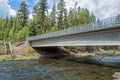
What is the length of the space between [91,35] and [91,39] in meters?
0.87

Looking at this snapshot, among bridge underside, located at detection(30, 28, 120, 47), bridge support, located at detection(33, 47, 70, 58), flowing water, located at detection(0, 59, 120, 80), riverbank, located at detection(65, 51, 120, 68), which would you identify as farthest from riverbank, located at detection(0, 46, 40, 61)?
flowing water, located at detection(0, 59, 120, 80)

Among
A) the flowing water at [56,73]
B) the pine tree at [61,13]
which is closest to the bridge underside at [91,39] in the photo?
the flowing water at [56,73]

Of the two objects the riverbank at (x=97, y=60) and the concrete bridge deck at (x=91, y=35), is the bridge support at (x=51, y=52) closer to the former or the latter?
the riverbank at (x=97, y=60)

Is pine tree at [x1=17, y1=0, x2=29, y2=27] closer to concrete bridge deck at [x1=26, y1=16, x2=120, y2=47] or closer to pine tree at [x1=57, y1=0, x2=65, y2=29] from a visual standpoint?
pine tree at [x1=57, y1=0, x2=65, y2=29]

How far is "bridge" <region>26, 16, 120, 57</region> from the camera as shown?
3884 centimetres

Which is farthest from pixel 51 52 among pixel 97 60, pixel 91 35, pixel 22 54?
pixel 91 35

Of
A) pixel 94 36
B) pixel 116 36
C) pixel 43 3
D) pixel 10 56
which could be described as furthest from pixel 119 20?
A: pixel 43 3

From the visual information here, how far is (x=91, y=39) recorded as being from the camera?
45.8 meters

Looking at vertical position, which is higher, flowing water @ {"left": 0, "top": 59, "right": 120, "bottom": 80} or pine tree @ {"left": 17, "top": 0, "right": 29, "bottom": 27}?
pine tree @ {"left": 17, "top": 0, "right": 29, "bottom": 27}

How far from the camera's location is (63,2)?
111m

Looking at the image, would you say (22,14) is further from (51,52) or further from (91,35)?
(91,35)

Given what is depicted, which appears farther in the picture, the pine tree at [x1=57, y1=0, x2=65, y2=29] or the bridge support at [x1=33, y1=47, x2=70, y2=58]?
the pine tree at [x1=57, y1=0, x2=65, y2=29]

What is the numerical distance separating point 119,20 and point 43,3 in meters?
63.4

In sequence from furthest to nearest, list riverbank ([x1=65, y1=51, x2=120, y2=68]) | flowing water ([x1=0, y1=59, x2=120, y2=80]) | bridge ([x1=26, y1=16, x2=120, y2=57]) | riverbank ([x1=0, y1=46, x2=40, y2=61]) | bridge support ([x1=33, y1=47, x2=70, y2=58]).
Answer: bridge support ([x1=33, y1=47, x2=70, y2=58]), riverbank ([x1=0, y1=46, x2=40, y2=61]), riverbank ([x1=65, y1=51, x2=120, y2=68]), bridge ([x1=26, y1=16, x2=120, y2=57]), flowing water ([x1=0, y1=59, x2=120, y2=80])
